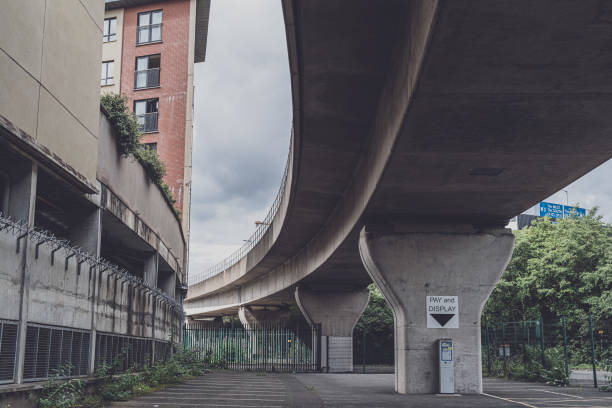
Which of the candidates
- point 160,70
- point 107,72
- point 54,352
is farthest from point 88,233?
point 107,72

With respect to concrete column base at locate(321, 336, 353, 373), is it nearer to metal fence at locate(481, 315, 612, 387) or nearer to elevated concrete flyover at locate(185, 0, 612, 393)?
metal fence at locate(481, 315, 612, 387)

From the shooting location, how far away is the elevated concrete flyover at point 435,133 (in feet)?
28.7

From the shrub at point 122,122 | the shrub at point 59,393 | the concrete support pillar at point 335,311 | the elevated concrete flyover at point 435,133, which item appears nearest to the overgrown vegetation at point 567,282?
the concrete support pillar at point 335,311

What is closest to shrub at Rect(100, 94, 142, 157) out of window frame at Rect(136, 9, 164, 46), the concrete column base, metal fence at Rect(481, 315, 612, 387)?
metal fence at Rect(481, 315, 612, 387)

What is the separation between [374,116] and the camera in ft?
46.7

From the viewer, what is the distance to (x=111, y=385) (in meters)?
14.5

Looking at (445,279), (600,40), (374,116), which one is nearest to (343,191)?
(445,279)

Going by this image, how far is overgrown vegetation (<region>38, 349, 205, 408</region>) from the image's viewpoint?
1145cm

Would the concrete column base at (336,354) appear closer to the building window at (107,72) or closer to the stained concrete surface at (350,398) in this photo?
the stained concrete surface at (350,398)

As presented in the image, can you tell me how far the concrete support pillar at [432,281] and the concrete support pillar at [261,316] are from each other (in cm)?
3822

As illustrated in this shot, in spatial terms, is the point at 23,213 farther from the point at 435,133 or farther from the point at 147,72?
the point at 147,72

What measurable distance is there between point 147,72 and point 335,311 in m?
17.6

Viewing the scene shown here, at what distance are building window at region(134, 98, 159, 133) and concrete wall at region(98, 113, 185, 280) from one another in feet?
32.2

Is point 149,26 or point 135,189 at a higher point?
point 149,26
